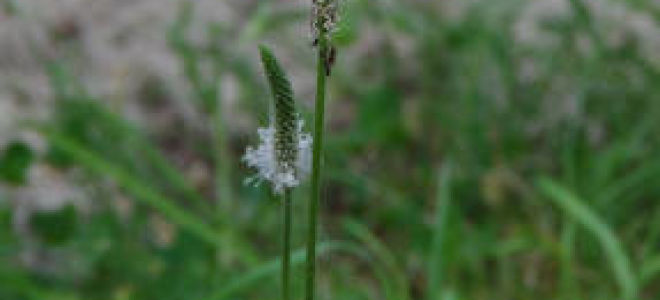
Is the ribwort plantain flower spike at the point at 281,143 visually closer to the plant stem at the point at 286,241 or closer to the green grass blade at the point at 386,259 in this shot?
the plant stem at the point at 286,241

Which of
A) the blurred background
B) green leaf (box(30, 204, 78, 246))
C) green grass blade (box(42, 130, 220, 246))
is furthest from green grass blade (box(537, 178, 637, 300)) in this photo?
green leaf (box(30, 204, 78, 246))

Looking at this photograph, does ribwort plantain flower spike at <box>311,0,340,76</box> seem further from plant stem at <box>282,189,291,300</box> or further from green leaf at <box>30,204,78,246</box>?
green leaf at <box>30,204,78,246</box>

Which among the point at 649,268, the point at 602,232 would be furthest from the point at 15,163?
the point at 649,268

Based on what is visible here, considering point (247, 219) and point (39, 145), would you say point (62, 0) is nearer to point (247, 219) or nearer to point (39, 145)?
point (39, 145)

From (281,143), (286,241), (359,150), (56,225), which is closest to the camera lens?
(281,143)

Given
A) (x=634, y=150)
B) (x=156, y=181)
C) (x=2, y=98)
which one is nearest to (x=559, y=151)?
(x=634, y=150)

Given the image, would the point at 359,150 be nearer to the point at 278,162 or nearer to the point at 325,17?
the point at 278,162

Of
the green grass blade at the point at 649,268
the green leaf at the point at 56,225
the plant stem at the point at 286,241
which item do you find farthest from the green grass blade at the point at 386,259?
the plant stem at the point at 286,241
